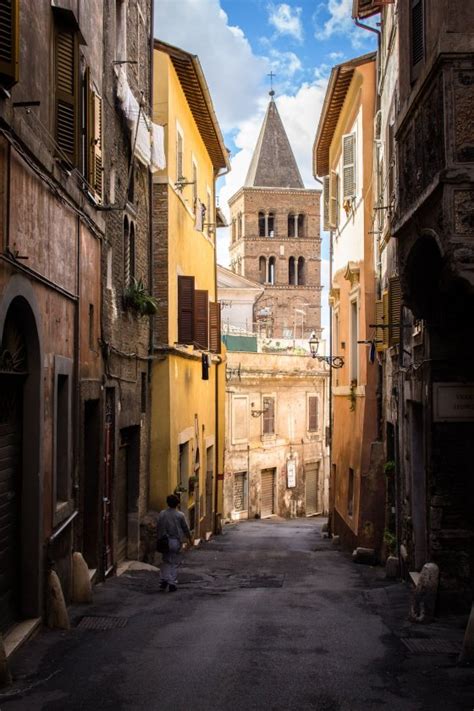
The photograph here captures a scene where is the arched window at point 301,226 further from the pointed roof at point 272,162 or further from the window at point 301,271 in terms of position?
the pointed roof at point 272,162

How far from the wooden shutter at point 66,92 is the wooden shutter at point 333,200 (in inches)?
591

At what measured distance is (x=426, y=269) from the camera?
10.3 m

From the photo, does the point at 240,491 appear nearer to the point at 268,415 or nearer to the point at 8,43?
the point at 268,415

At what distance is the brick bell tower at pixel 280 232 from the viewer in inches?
3263

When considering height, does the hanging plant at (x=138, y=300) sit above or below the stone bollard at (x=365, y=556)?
above

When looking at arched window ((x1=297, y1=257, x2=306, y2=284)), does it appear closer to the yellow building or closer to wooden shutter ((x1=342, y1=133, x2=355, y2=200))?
the yellow building

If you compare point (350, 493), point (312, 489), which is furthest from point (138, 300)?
point (312, 489)

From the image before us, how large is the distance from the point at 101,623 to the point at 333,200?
16921 mm

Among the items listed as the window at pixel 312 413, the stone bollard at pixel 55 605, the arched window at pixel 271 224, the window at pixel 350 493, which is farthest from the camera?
the arched window at pixel 271 224

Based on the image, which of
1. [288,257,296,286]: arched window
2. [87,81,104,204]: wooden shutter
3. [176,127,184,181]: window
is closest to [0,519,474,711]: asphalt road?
[87,81,104,204]: wooden shutter

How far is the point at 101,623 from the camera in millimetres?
10211

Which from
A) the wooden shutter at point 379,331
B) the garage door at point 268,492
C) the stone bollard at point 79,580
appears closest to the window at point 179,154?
the wooden shutter at point 379,331

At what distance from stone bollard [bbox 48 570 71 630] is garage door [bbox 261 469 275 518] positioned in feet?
108

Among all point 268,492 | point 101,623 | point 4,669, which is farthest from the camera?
point 268,492
